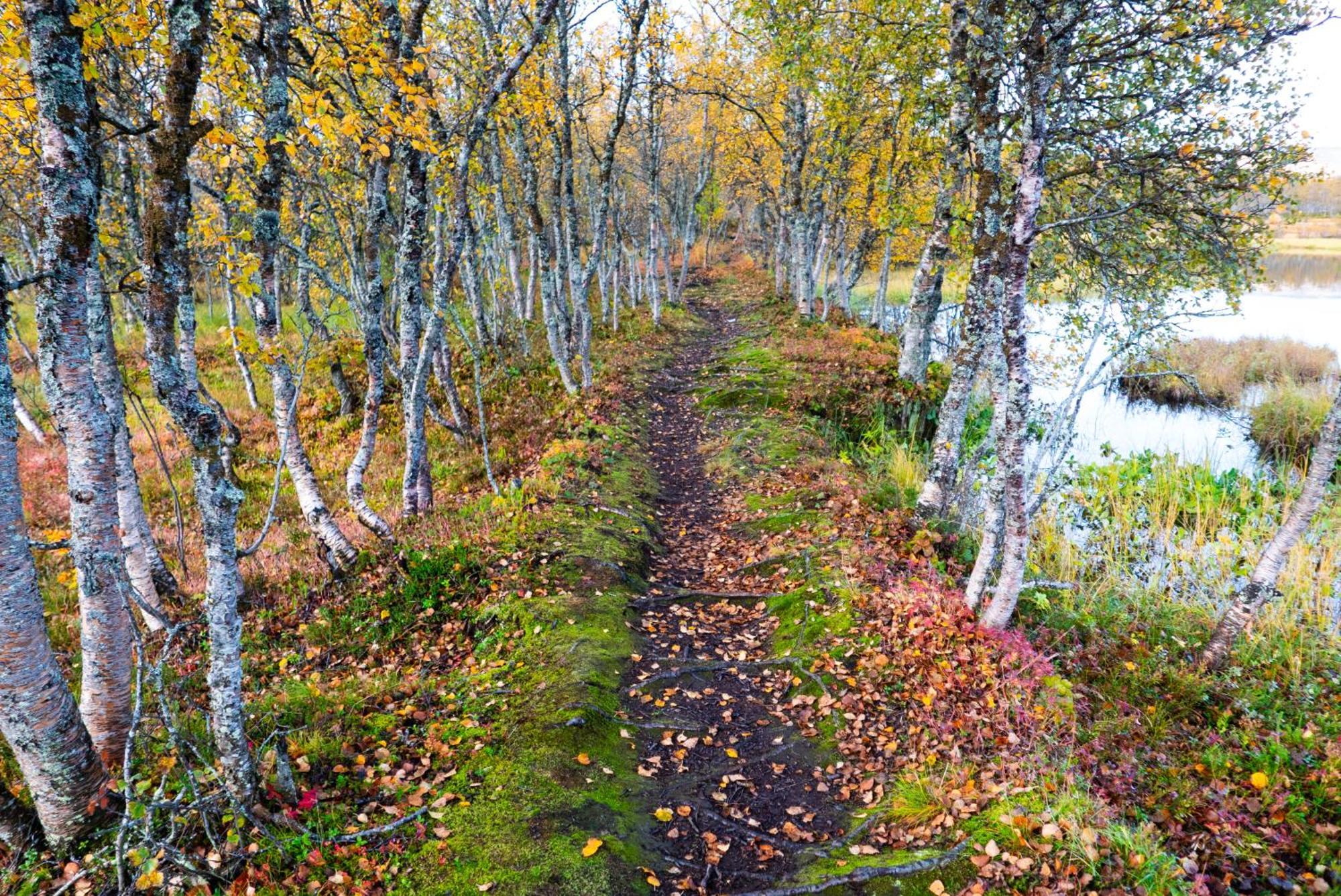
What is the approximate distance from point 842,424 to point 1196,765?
34.7ft

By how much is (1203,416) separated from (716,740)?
71.6 feet

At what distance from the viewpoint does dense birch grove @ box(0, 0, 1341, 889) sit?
3.91 meters

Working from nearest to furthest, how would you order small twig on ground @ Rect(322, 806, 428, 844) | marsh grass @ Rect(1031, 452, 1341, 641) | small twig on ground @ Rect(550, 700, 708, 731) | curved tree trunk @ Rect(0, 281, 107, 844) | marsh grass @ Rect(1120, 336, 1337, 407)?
curved tree trunk @ Rect(0, 281, 107, 844) < small twig on ground @ Rect(322, 806, 428, 844) < small twig on ground @ Rect(550, 700, 708, 731) < marsh grass @ Rect(1031, 452, 1341, 641) < marsh grass @ Rect(1120, 336, 1337, 407)

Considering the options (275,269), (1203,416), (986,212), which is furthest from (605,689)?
(1203,416)

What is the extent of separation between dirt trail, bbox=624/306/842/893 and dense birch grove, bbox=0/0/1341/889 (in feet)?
8.27

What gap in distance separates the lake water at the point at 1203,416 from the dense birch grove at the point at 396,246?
2372 millimetres

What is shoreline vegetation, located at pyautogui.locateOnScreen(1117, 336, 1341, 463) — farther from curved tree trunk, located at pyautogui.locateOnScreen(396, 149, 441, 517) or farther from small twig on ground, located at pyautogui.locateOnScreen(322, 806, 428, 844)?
small twig on ground, located at pyautogui.locateOnScreen(322, 806, 428, 844)

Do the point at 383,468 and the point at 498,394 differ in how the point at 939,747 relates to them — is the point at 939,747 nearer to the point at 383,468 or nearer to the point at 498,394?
the point at 383,468

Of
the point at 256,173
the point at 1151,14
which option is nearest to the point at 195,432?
the point at 256,173

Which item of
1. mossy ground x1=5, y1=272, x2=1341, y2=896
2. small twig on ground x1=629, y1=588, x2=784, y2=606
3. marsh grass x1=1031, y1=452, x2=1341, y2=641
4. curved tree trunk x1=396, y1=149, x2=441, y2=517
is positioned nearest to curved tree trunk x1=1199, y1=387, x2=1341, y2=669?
mossy ground x1=5, y1=272, x2=1341, y2=896

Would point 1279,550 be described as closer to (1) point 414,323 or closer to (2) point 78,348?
(2) point 78,348

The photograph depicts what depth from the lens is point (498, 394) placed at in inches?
691

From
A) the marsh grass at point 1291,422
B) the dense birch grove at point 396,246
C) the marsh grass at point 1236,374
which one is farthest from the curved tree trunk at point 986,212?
the marsh grass at point 1236,374

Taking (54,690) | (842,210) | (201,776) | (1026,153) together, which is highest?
(842,210)
